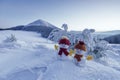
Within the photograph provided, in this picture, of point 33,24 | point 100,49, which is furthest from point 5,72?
point 33,24

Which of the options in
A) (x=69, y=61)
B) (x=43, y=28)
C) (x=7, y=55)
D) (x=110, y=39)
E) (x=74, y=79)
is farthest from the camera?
(x=43, y=28)

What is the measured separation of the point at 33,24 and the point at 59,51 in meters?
20.6

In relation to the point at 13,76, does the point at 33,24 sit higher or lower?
higher

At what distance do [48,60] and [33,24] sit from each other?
20603 mm

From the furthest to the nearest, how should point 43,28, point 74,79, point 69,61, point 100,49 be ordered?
point 43,28 → point 100,49 → point 69,61 → point 74,79

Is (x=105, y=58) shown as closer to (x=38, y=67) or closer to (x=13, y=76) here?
(x=38, y=67)

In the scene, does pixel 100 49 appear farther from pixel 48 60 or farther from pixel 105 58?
pixel 48 60

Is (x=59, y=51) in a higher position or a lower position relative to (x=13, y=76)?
higher

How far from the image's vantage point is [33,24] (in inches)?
1036

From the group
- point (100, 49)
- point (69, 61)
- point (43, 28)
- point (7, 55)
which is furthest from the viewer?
point (43, 28)

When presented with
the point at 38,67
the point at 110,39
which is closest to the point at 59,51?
the point at 38,67

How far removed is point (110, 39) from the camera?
61.3ft

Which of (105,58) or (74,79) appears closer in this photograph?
(74,79)

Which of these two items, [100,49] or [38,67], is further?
[100,49]
